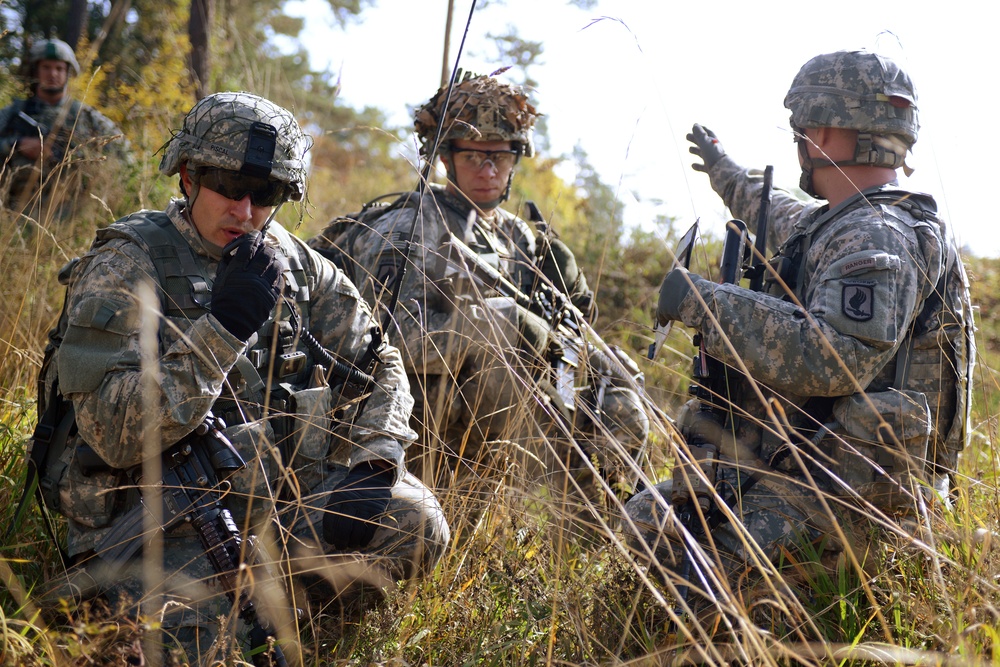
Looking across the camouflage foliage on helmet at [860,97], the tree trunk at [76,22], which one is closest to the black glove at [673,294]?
the camouflage foliage on helmet at [860,97]

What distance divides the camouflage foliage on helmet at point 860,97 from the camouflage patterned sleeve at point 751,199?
74cm

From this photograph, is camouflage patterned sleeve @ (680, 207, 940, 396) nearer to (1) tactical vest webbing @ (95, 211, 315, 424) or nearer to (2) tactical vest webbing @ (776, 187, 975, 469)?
(2) tactical vest webbing @ (776, 187, 975, 469)

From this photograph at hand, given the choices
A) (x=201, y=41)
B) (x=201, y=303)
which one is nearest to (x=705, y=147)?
(x=201, y=303)

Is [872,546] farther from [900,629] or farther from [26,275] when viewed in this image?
[26,275]

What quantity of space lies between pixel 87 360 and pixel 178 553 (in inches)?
27.5

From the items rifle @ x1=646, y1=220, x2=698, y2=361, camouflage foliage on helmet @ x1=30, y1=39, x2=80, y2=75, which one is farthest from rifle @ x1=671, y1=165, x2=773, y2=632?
camouflage foliage on helmet @ x1=30, y1=39, x2=80, y2=75

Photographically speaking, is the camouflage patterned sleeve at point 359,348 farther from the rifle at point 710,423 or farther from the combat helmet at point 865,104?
the combat helmet at point 865,104

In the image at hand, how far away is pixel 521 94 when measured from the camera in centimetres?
497

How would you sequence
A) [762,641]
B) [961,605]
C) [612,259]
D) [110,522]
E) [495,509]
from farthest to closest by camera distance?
[612,259] < [495,509] < [110,522] < [961,605] < [762,641]

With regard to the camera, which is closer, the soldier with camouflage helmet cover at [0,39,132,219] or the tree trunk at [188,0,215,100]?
the soldier with camouflage helmet cover at [0,39,132,219]

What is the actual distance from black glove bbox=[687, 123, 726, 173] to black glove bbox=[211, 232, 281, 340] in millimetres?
2546

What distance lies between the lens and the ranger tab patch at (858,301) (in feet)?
9.66

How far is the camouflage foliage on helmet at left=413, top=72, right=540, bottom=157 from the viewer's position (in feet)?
15.8

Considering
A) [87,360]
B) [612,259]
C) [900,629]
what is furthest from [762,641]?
[612,259]
